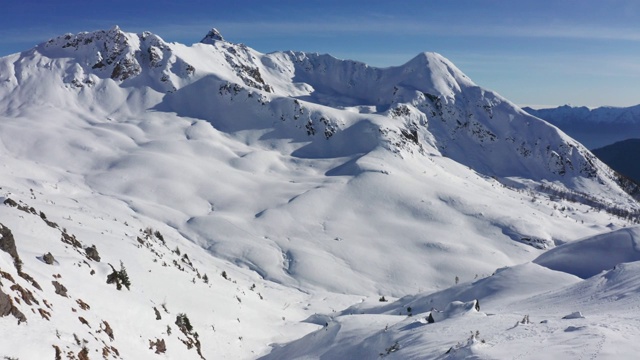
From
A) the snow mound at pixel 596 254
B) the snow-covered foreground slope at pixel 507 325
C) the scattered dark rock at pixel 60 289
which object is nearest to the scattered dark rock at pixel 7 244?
the scattered dark rock at pixel 60 289

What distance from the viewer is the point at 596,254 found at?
1278 inches

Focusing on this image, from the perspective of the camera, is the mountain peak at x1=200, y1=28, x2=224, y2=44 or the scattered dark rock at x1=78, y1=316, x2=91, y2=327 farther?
the mountain peak at x1=200, y1=28, x2=224, y2=44

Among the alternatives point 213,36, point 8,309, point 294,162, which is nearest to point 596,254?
point 8,309

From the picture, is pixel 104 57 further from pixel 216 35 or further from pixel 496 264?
pixel 496 264

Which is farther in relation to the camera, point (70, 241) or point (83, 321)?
point (70, 241)

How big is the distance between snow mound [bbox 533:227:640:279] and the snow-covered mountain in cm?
726

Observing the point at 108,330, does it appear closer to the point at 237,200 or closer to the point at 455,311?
the point at 455,311

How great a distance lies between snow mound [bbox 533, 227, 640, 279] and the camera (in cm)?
3147

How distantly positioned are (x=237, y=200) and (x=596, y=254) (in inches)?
2001

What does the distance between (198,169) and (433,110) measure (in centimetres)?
10809

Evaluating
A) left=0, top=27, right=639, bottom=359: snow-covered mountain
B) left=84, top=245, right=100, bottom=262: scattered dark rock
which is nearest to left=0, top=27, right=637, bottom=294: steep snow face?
left=0, top=27, right=639, bottom=359: snow-covered mountain

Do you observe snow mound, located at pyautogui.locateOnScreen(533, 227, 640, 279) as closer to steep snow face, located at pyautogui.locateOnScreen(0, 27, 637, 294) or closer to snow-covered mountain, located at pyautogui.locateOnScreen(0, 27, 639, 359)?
snow-covered mountain, located at pyautogui.locateOnScreen(0, 27, 639, 359)

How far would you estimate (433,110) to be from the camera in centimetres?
16462

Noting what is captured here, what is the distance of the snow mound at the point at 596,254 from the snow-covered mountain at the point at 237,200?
7.26 m
